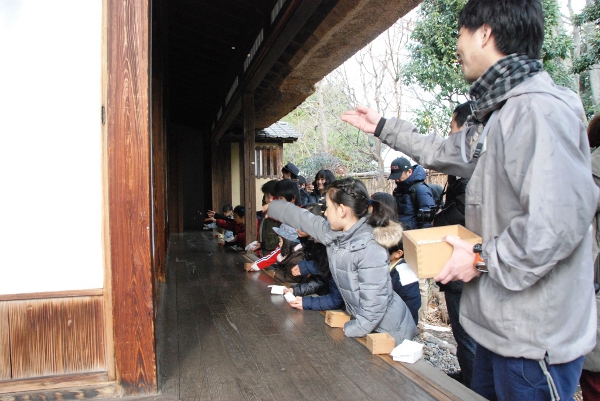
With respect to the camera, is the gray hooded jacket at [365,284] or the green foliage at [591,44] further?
the green foliage at [591,44]

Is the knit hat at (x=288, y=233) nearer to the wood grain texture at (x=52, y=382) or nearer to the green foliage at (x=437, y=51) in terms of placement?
the wood grain texture at (x=52, y=382)

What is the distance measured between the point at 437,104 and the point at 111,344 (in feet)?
30.3

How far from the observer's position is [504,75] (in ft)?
4.22

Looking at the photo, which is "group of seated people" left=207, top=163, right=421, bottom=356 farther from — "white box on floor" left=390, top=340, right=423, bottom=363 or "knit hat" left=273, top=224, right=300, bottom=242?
"knit hat" left=273, top=224, right=300, bottom=242

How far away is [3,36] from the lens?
1.70 meters

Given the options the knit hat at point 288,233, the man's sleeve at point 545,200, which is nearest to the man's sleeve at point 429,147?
the man's sleeve at point 545,200

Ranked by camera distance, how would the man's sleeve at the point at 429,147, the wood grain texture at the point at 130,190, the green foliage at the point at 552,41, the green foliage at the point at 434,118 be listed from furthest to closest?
the green foliage at the point at 434,118 < the green foliage at the point at 552,41 < the wood grain texture at the point at 130,190 < the man's sleeve at the point at 429,147

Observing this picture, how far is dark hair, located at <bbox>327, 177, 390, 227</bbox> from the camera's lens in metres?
2.65

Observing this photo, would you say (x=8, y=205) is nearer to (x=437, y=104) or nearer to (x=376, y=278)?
(x=376, y=278)

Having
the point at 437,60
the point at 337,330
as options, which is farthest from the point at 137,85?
the point at 437,60

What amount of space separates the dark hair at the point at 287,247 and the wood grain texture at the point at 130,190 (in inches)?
90.4

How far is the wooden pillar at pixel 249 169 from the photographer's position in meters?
6.14

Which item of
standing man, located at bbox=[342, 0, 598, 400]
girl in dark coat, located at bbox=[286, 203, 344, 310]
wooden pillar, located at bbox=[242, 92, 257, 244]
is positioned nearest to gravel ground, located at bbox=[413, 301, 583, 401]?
girl in dark coat, located at bbox=[286, 203, 344, 310]

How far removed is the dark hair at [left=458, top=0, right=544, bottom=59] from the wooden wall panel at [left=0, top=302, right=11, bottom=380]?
1899 millimetres
